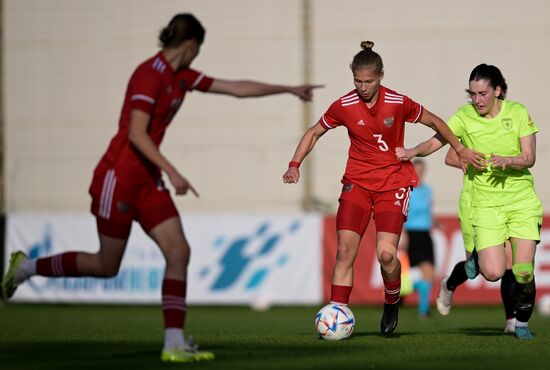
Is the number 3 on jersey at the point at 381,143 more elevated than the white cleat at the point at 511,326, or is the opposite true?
the number 3 on jersey at the point at 381,143

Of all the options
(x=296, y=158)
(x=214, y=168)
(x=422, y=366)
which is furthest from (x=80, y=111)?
(x=422, y=366)

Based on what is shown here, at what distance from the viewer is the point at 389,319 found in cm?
979

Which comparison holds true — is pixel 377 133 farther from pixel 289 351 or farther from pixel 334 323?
pixel 289 351

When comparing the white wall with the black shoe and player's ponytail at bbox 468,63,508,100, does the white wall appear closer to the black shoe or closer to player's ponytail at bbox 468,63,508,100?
the black shoe

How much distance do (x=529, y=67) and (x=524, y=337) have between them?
1464cm

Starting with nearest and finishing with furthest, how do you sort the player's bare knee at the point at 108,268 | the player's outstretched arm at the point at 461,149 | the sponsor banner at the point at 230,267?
the player's bare knee at the point at 108,268 < the player's outstretched arm at the point at 461,149 < the sponsor banner at the point at 230,267

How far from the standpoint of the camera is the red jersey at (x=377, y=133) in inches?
370

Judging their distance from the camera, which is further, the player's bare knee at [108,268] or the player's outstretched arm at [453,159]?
the player's outstretched arm at [453,159]

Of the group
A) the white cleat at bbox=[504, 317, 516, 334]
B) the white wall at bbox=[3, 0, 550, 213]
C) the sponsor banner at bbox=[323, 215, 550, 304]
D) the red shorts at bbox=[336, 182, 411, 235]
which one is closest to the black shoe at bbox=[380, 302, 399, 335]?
the red shorts at bbox=[336, 182, 411, 235]

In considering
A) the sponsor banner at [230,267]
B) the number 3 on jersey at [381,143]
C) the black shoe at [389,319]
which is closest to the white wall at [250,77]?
the sponsor banner at [230,267]

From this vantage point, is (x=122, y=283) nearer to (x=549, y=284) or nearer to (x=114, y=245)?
(x=549, y=284)

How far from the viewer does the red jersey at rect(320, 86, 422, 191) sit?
30.9ft

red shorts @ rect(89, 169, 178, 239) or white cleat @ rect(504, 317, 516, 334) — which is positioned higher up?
red shorts @ rect(89, 169, 178, 239)

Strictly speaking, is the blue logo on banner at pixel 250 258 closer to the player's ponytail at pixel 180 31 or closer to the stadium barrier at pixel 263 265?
the stadium barrier at pixel 263 265
